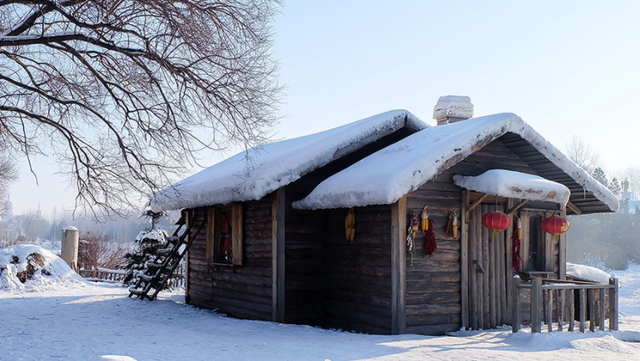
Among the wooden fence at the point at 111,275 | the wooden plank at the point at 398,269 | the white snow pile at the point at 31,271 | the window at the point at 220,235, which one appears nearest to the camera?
the wooden plank at the point at 398,269

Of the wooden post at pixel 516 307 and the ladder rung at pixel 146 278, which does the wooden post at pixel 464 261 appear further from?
the ladder rung at pixel 146 278

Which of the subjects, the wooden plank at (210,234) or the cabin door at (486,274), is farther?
the wooden plank at (210,234)

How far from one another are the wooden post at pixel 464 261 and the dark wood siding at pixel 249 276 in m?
3.79

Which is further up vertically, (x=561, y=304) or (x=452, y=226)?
(x=452, y=226)

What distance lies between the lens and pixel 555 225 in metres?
11.5

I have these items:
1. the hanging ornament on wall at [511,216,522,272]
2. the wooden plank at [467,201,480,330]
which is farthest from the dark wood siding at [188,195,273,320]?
the hanging ornament on wall at [511,216,522,272]

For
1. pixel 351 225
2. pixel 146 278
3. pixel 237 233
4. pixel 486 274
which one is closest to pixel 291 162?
pixel 351 225

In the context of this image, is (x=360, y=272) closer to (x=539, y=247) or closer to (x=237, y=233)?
(x=237, y=233)

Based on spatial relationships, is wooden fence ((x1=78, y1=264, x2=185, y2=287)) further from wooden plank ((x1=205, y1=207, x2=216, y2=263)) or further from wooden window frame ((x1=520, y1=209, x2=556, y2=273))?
wooden window frame ((x1=520, y1=209, x2=556, y2=273))

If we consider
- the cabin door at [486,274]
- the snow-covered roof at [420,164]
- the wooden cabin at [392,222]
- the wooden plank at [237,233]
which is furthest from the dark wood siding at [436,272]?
the wooden plank at [237,233]

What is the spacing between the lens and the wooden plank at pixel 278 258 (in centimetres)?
1131

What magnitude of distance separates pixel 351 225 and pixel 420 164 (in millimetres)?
2243

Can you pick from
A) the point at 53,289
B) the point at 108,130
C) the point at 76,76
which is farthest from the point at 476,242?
the point at 53,289

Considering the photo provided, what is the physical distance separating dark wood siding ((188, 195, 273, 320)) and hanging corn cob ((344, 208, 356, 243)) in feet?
5.49
